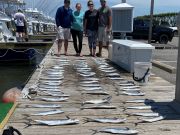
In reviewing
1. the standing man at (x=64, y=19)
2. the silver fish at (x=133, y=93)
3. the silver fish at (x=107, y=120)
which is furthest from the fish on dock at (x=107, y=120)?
the standing man at (x=64, y=19)

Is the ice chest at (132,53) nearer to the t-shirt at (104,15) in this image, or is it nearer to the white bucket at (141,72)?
the white bucket at (141,72)

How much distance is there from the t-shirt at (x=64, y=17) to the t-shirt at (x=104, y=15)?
39.7 inches

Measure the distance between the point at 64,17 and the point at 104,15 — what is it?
4.41 ft

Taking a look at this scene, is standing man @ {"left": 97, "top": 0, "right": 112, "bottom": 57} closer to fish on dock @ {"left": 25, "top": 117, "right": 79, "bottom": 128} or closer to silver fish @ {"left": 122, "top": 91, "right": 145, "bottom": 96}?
silver fish @ {"left": 122, "top": 91, "right": 145, "bottom": 96}

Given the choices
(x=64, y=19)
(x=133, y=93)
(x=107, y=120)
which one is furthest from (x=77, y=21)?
(x=107, y=120)

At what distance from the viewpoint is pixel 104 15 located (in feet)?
46.6

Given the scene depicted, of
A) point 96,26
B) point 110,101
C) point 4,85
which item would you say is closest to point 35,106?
point 110,101

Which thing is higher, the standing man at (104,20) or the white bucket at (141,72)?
the standing man at (104,20)

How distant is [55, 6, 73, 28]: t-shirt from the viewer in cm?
1414

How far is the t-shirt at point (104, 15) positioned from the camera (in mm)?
14203

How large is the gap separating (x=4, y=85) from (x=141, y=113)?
1192cm

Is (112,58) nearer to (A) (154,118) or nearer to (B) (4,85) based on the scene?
(B) (4,85)

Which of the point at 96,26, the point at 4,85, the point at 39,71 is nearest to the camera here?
the point at 39,71

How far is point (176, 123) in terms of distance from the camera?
600cm
